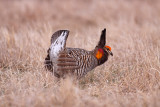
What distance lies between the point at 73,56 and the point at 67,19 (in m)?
6.46

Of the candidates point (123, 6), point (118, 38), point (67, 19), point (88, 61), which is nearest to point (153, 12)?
point (123, 6)

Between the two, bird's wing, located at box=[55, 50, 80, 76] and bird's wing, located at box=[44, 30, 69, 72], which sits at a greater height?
bird's wing, located at box=[44, 30, 69, 72]

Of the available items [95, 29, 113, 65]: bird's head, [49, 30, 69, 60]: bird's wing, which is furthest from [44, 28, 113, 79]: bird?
[95, 29, 113, 65]: bird's head

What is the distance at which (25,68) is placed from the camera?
203 inches

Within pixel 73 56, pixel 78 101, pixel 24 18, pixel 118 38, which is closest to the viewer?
pixel 78 101

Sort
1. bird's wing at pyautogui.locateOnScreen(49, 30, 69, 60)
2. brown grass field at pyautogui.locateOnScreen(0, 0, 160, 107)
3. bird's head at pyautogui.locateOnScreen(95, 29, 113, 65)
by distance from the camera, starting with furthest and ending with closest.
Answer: bird's head at pyautogui.locateOnScreen(95, 29, 113, 65) → bird's wing at pyautogui.locateOnScreen(49, 30, 69, 60) → brown grass field at pyautogui.locateOnScreen(0, 0, 160, 107)

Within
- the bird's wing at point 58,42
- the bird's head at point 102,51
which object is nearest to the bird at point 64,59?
the bird's wing at point 58,42

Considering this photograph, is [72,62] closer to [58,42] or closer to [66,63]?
[66,63]

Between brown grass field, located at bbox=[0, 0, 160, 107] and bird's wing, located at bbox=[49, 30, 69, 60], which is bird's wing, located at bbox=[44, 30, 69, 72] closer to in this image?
bird's wing, located at bbox=[49, 30, 69, 60]

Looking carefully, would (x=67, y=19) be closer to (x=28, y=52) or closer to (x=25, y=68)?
(x=28, y=52)

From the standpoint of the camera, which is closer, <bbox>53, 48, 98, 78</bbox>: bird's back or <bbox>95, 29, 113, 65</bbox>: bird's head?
<bbox>53, 48, 98, 78</bbox>: bird's back

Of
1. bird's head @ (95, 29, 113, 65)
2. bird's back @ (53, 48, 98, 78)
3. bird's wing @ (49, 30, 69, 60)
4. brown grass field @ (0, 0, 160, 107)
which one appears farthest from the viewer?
bird's head @ (95, 29, 113, 65)

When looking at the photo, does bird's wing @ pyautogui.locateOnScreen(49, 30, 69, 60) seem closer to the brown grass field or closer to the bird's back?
the bird's back

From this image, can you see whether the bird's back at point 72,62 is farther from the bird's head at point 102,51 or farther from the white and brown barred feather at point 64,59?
the bird's head at point 102,51
